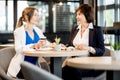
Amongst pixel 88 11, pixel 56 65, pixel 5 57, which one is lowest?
pixel 56 65

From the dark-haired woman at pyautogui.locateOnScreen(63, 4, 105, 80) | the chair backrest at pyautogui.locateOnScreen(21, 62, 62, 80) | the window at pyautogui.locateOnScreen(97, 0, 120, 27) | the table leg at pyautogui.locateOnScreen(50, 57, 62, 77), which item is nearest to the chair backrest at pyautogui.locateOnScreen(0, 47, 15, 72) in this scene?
the table leg at pyautogui.locateOnScreen(50, 57, 62, 77)

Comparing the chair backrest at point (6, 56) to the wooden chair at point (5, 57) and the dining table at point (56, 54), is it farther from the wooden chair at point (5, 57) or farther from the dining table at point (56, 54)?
the dining table at point (56, 54)

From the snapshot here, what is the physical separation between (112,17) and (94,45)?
312 centimetres

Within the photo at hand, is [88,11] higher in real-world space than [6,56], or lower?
higher

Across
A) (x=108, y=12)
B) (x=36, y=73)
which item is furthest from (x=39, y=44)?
(x=108, y=12)

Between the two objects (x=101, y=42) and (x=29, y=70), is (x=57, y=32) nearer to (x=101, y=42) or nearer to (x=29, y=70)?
(x=101, y=42)

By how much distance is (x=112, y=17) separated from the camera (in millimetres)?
6277

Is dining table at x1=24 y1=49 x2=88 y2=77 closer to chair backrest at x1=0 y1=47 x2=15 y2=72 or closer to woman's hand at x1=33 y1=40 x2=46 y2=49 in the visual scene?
woman's hand at x1=33 y1=40 x2=46 y2=49

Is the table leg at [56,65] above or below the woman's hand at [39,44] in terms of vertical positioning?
below

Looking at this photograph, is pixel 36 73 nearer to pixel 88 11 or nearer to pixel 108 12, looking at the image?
pixel 88 11

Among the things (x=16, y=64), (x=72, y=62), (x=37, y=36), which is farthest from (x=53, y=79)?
(x=37, y=36)

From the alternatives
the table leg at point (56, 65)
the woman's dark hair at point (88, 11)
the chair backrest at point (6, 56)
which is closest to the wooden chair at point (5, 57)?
the chair backrest at point (6, 56)

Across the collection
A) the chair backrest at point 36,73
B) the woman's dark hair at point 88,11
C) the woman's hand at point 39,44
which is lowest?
the chair backrest at point 36,73

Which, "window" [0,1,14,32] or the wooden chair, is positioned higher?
"window" [0,1,14,32]
